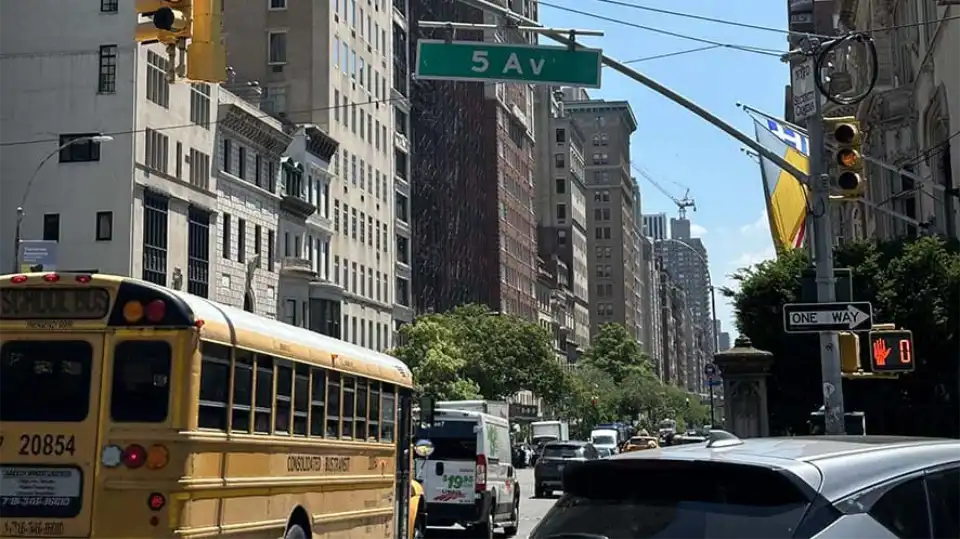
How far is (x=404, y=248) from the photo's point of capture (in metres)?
90.1

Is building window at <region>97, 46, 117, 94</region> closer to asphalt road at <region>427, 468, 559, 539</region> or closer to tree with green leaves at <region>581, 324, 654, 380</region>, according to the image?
asphalt road at <region>427, 468, 559, 539</region>

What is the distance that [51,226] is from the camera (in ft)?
160

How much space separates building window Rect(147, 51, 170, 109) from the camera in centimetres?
5012

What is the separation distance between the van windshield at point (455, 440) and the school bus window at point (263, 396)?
1118 cm

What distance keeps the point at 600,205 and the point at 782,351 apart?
16121 cm

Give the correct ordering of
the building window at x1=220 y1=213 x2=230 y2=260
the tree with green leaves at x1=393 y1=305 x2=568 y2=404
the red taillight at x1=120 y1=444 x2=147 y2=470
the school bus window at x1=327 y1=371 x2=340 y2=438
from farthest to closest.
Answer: the tree with green leaves at x1=393 y1=305 x2=568 y2=404, the building window at x1=220 y1=213 x2=230 y2=260, the school bus window at x1=327 y1=371 x2=340 y2=438, the red taillight at x1=120 y1=444 x2=147 y2=470

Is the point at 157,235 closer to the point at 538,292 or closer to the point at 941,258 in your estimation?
the point at 941,258

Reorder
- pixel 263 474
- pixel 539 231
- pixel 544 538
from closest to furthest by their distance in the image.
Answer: pixel 544 538, pixel 263 474, pixel 539 231

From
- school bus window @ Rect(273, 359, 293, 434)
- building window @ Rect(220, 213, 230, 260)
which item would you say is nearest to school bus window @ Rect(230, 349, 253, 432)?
school bus window @ Rect(273, 359, 293, 434)

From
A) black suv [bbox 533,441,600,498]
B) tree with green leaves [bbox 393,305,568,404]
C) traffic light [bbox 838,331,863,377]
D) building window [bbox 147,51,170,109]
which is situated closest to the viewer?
traffic light [bbox 838,331,863,377]

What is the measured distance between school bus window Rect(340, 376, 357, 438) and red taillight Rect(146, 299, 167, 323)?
4.29 m

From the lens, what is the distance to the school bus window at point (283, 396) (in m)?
12.9

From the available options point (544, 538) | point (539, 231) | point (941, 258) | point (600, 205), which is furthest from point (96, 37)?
point (600, 205)

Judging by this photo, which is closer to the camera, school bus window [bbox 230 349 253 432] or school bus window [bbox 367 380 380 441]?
school bus window [bbox 230 349 253 432]
